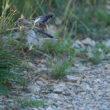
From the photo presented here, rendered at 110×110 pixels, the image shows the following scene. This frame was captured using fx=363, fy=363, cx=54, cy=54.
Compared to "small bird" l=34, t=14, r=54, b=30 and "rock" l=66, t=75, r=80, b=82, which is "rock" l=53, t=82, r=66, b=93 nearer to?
"rock" l=66, t=75, r=80, b=82

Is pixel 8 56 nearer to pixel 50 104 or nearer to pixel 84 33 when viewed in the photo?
pixel 50 104

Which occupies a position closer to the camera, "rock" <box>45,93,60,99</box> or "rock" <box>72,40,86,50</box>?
"rock" <box>45,93,60,99</box>

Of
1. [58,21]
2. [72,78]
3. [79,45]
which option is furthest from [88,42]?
[72,78]

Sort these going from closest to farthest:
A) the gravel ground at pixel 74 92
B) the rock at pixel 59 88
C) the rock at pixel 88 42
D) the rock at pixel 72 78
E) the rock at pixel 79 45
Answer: the gravel ground at pixel 74 92 → the rock at pixel 59 88 → the rock at pixel 72 78 → the rock at pixel 79 45 → the rock at pixel 88 42

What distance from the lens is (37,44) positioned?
3842mm

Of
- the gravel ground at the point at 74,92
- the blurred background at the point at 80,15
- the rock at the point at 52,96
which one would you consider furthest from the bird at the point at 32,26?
the blurred background at the point at 80,15

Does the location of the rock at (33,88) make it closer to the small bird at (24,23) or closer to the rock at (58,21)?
the small bird at (24,23)

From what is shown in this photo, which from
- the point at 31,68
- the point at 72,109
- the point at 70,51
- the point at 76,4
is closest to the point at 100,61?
the point at 70,51

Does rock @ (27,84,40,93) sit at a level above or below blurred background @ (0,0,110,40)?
below

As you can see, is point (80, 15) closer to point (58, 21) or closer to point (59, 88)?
point (58, 21)

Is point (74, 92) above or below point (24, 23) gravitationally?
below

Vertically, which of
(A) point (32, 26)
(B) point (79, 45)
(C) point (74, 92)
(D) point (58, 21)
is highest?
(A) point (32, 26)

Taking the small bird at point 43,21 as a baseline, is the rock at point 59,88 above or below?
below

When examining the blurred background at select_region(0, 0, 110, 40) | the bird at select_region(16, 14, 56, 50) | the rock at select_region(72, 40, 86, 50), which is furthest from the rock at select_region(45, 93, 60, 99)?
the blurred background at select_region(0, 0, 110, 40)
